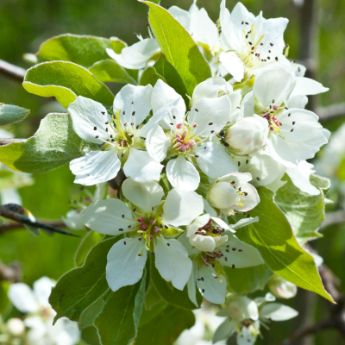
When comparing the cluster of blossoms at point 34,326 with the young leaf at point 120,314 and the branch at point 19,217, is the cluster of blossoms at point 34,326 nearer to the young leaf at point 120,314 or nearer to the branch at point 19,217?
the branch at point 19,217

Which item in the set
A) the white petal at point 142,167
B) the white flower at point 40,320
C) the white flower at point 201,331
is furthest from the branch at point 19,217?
the white flower at point 201,331

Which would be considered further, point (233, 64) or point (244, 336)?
point (244, 336)

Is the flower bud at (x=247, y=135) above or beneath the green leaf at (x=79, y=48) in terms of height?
above

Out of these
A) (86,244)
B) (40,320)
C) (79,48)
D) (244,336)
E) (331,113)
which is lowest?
(40,320)

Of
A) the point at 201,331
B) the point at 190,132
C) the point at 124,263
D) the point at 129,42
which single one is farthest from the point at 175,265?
the point at 129,42

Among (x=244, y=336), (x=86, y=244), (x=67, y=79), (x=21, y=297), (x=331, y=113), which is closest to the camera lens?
(x=67, y=79)

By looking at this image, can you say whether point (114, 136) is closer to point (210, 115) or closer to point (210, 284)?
point (210, 115)

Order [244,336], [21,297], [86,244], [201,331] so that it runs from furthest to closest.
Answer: [201,331] → [21,297] → [244,336] → [86,244]

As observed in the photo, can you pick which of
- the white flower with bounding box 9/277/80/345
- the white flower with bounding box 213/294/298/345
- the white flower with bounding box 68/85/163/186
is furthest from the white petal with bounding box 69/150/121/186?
the white flower with bounding box 9/277/80/345
